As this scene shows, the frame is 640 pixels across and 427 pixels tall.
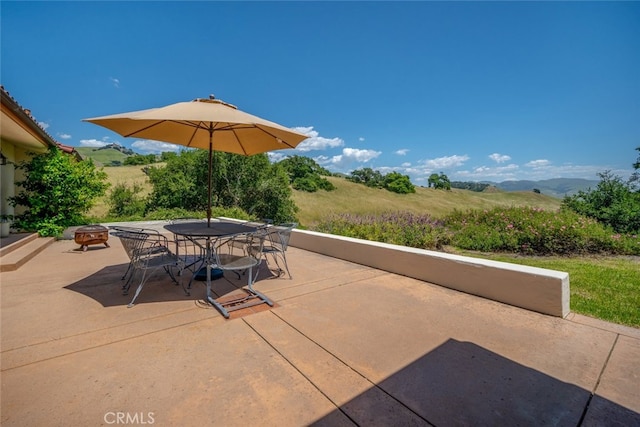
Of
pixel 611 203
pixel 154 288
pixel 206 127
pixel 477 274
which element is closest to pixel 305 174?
pixel 611 203

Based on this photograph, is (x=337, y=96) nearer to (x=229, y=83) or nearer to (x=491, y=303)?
(x=229, y=83)

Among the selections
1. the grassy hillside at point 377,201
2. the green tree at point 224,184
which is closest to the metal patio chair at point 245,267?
the green tree at point 224,184

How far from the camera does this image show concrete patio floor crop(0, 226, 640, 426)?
1583 millimetres

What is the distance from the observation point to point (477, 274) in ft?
11.5

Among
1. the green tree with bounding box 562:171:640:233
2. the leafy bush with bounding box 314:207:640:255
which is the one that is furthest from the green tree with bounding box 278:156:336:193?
the leafy bush with bounding box 314:207:640:255

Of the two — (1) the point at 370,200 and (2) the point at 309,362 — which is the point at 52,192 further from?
(1) the point at 370,200

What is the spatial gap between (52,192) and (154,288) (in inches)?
225

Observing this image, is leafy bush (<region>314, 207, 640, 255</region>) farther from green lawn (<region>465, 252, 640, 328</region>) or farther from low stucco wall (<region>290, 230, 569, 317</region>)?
low stucco wall (<region>290, 230, 569, 317</region>)

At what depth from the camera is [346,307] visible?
3.10 meters

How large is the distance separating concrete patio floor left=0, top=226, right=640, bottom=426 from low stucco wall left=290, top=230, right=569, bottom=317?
0.17 meters

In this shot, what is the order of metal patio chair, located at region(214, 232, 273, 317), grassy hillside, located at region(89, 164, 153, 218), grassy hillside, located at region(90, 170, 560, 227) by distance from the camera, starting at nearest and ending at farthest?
metal patio chair, located at region(214, 232, 273, 317)
grassy hillside, located at region(89, 164, 153, 218)
grassy hillside, located at region(90, 170, 560, 227)

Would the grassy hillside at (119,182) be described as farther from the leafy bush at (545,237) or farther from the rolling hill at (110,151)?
the rolling hill at (110,151)

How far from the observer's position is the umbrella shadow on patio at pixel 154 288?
3215 mm

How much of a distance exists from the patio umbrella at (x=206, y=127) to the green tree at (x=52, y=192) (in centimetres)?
463
